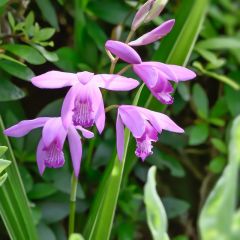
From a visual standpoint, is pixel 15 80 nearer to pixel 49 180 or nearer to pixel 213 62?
pixel 49 180

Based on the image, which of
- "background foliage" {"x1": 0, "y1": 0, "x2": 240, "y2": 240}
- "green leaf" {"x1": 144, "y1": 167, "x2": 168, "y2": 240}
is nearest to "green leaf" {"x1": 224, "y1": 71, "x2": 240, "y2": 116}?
"background foliage" {"x1": 0, "y1": 0, "x2": 240, "y2": 240}

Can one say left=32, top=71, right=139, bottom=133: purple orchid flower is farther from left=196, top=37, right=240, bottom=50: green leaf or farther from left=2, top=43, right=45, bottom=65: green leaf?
left=196, top=37, right=240, bottom=50: green leaf

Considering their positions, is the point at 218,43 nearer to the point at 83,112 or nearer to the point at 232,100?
the point at 232,100

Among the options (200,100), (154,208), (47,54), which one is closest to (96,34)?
(47,54)

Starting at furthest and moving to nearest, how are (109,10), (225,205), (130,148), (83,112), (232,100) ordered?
(232,100), (109,10), (130,148), (83,112), (225,205)

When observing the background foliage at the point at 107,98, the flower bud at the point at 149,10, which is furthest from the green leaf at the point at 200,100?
the flower bud at the point at 149,10

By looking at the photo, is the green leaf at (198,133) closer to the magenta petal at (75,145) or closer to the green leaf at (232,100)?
the green leaf at (232,100)

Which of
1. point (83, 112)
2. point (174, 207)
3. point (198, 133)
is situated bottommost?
point (174, 207)
